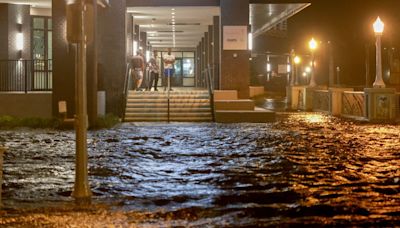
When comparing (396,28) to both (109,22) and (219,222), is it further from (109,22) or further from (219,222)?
(219,222)

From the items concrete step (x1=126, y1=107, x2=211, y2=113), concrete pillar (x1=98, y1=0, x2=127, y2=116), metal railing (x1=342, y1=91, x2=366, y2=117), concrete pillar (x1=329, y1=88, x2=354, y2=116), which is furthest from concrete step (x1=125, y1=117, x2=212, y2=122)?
concrete pillar (x1=329, y1=88, x2=354, y2=116)

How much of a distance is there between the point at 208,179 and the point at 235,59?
60.1 feet

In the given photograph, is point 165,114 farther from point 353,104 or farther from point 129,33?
point 353,104

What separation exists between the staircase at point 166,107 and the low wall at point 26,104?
3.12 metres

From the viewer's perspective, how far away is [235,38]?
29.2 meters

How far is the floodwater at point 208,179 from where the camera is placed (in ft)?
27.9

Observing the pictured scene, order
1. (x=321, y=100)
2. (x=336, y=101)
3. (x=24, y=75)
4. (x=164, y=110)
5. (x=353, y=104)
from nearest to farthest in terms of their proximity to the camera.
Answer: (x=164, y=110)
(x=24, y=75)
(x=353, y=104)
(x=336, y=101)
(x=321, y=100)

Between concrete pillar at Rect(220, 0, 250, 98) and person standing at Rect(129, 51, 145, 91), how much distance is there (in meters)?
3.60

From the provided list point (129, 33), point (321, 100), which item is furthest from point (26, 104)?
point (321, 100)

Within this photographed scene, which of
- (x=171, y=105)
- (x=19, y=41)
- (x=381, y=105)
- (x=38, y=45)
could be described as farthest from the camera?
(x=38, y=45)

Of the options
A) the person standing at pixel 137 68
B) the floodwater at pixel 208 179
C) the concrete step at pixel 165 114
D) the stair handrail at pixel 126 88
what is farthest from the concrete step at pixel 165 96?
the floodwater at pixel 208 179

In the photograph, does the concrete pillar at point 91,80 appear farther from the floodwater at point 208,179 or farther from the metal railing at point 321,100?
the metal railing at point 321,100

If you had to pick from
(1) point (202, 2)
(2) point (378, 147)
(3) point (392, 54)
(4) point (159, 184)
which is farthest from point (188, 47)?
(4) point (159, 184)

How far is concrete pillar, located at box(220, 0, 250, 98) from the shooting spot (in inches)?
1144
